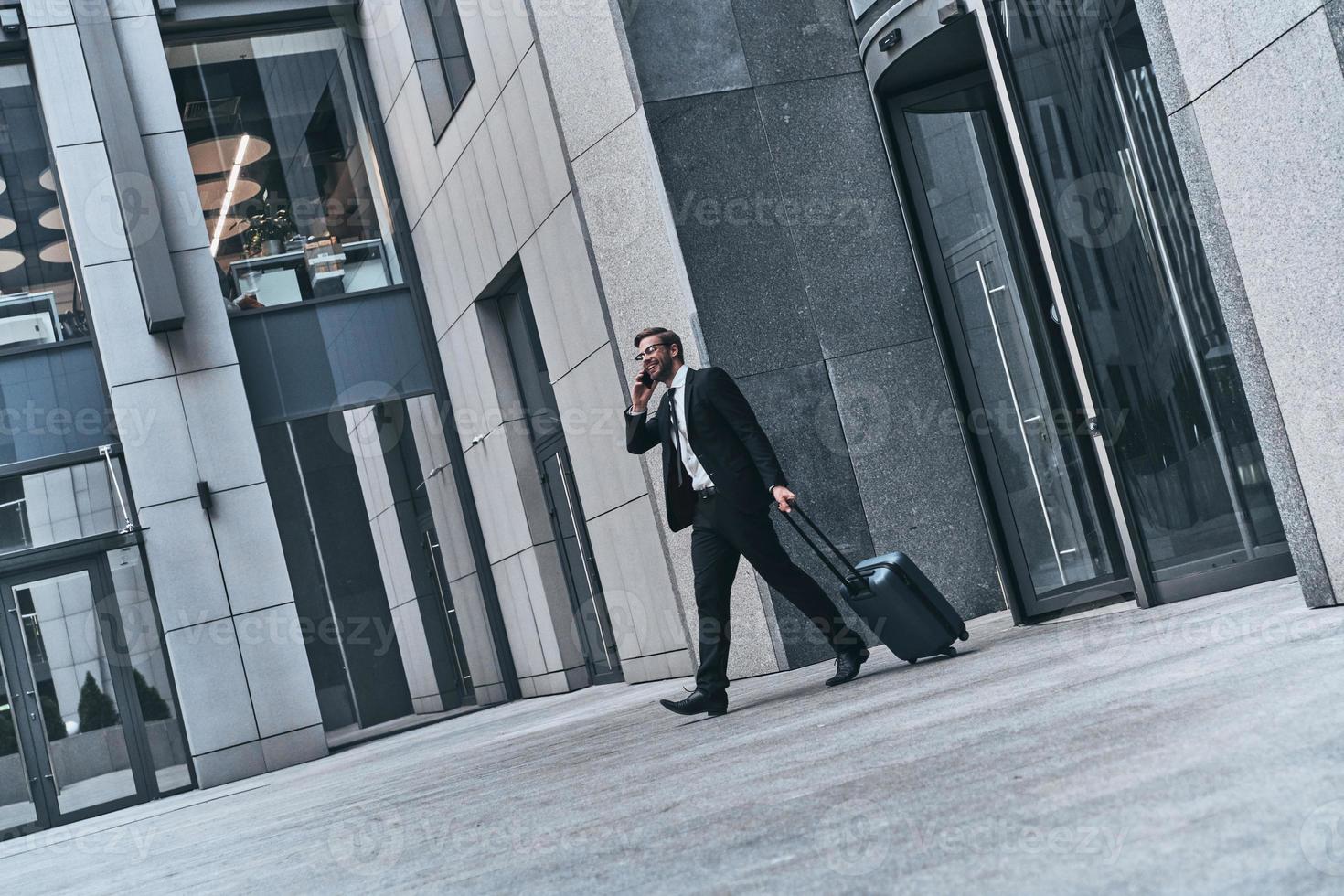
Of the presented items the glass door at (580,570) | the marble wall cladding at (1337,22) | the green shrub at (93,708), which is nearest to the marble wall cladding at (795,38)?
the glass door at (580,570)

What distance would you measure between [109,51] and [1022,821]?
548 inches

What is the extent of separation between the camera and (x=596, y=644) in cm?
1330

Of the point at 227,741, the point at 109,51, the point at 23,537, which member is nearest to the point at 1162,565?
the point at 227,741

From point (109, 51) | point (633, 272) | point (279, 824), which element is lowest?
point (279, 824)

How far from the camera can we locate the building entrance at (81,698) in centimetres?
1283

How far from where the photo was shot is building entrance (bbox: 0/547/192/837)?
42.1 ft

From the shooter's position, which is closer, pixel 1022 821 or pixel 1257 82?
pixel 1022 821

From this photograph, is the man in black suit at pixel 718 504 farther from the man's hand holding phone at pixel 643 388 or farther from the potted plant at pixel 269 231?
the potted plant at pixel 269 231

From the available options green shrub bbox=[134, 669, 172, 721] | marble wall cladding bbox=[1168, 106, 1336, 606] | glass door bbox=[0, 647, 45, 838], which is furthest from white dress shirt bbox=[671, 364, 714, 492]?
glass door bbox=[0, 647, 45, 838]

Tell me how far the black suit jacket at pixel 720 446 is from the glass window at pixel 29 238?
957 cm

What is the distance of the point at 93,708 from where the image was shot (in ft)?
42.7

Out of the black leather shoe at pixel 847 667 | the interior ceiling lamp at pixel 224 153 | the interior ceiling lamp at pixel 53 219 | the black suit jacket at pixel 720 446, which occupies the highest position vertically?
the interior ceiling lamp at pixel 224 153

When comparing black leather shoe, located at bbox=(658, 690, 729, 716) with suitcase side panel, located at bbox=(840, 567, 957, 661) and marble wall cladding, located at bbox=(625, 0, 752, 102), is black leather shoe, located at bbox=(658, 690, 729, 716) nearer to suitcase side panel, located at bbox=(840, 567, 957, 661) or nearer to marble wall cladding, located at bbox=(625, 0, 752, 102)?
suitcase side panel, located at bbox=(840, 567, 957, 661)

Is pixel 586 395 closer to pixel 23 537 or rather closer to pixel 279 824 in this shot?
pixel 279 824
